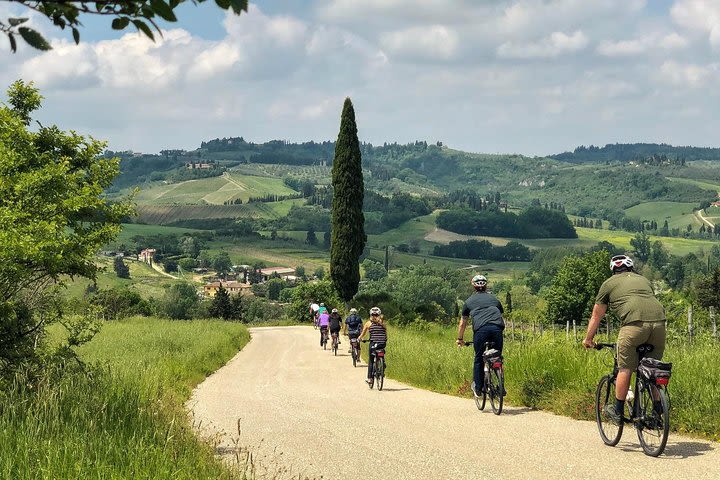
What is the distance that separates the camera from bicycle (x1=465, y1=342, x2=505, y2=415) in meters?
11.7

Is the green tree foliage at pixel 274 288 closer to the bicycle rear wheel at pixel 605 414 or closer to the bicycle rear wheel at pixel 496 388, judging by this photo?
the bicycle rear wheel at pixel 496 388

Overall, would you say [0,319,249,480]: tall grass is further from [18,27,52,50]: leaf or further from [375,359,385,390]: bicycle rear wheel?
[375,359,385,390]: bicycle rear wheel

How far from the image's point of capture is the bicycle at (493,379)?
1173cm

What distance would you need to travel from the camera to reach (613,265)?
882cm

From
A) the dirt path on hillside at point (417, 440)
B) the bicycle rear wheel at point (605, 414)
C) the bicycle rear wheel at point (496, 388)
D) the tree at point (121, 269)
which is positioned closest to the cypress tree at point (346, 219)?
the dirt path on hillside at point (417, 440)

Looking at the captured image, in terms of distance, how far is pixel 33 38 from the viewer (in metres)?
3.10

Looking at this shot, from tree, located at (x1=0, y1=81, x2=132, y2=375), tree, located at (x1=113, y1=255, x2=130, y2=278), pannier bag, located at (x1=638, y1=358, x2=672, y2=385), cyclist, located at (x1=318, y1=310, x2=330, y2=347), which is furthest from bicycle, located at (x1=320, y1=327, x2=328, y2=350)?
tree, located at (x1=113, y1=255, x2=130, y2=278)

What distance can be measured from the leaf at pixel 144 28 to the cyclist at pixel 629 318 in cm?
635

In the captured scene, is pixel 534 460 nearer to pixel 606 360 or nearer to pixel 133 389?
pixel 606 360

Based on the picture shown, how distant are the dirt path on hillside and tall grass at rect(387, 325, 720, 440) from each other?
1.15ft

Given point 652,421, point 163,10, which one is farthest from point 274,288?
point 163,10

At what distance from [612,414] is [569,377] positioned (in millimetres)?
3261

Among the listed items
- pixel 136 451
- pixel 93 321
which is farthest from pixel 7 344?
pixel 136 451

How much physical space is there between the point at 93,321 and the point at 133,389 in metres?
3.13
